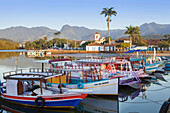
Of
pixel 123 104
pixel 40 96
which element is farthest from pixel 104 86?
pixel 40 96

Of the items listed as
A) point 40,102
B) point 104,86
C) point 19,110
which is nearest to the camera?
point 40,102

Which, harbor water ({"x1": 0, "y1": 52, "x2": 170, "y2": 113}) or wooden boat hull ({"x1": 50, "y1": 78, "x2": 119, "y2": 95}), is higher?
wooden boat hull ({"x1": 50, "y1": 78, "x2": 119, "y2": 95})

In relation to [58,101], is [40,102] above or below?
below

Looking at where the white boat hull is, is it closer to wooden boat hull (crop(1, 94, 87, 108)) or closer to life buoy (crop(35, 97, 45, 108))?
wooden boat hull (crop(1, 94, 87, 108))

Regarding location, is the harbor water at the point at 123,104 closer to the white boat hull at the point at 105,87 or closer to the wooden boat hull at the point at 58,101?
the wooden boat hull at the point at 58,101

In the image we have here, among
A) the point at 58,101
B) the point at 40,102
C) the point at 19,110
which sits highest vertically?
the point at 58,101

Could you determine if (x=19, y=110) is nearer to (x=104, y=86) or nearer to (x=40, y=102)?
(x=40, y=102)

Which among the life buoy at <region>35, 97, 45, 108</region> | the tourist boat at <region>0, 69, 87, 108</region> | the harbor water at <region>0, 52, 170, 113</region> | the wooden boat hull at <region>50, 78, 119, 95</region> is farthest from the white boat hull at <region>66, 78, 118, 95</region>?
the life buoy at <region>35, 97, 45, 108</region>

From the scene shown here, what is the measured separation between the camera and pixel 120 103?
16891 mm

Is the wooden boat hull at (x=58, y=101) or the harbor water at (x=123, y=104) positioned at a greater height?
the wooden boat hull at (x=58, y=101)

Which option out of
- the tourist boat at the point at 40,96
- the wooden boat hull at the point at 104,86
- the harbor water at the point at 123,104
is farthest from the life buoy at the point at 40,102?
the wooden boat hull at the point at 104,86

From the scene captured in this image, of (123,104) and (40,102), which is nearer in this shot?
(40,102)

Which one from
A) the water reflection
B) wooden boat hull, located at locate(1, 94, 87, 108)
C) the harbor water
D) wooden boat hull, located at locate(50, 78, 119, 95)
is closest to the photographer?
wooden boat hull, located at locate(1, 94, 87, 108)

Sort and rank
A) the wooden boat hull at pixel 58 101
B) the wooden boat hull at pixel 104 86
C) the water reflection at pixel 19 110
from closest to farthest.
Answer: the wooden boat hull at pixel 58 101
the water reflection at pixel 19 110
the wooden boat hull at pixel 104 86
